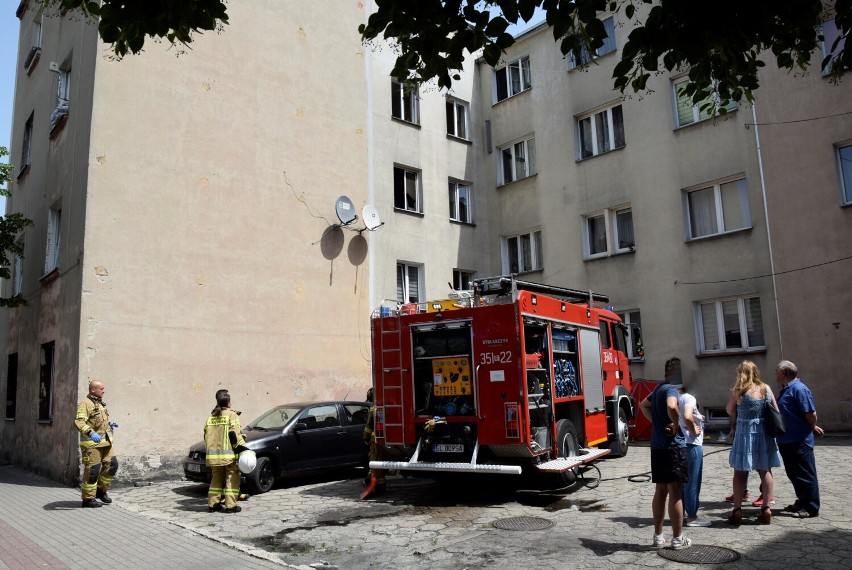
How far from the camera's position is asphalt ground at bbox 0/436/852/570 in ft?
20.8

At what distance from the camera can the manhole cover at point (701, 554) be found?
233 inches

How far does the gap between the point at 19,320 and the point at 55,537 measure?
1031cm


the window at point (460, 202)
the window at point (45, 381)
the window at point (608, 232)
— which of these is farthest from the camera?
the window at point (460, 202)

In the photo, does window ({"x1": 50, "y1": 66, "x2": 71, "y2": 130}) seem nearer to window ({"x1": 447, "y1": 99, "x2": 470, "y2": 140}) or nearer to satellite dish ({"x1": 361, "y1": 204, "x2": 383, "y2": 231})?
satellite dish ({"x1": 361, "y1": 204, "x2": 383, "y2": 231})

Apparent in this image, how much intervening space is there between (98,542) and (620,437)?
851cm

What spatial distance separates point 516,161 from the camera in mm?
20281

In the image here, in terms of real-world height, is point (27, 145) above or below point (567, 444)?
above

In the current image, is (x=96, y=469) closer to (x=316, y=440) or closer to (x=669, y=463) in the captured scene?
(x=316, y=440)

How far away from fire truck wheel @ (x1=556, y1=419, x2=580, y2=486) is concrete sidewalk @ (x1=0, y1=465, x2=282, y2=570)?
4.46m

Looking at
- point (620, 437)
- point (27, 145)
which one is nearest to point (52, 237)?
point (27, 145)

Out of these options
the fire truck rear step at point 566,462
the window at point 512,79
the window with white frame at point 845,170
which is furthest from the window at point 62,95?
the window with white frame at point 845,170

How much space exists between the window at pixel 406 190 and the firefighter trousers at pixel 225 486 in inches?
387

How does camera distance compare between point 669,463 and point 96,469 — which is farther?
point 96,469

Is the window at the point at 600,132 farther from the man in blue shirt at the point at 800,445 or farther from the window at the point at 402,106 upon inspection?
the man in blue shirt at the point at 800,445
